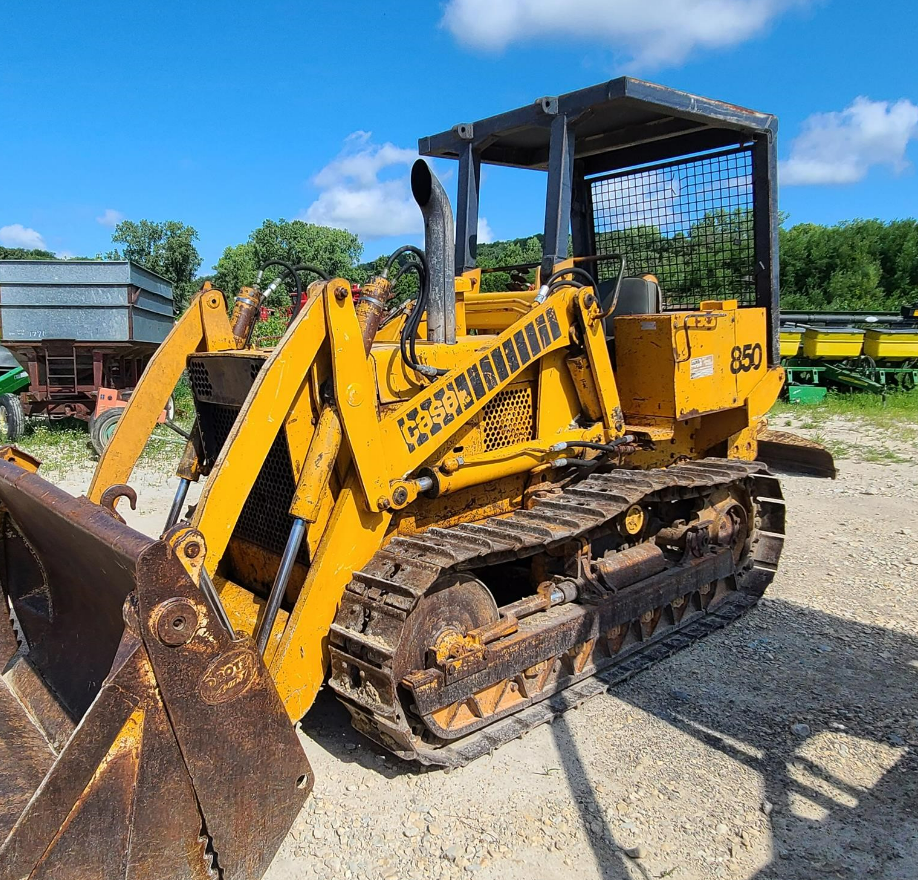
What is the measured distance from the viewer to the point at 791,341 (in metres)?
16.1

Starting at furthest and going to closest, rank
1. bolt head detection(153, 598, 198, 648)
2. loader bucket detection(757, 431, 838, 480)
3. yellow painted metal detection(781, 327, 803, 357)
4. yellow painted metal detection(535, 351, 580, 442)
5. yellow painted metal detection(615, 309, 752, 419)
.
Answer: yellow painted metal detection(781, 327, 803, 357) → loader bucket detection(757, 431, 838, 480) → yellow painted metal detection(615, 309, 752, 419) → yellow painted metal detection(535, 351, 580, 442) → bolt head detection(153, 598, 198, 648)

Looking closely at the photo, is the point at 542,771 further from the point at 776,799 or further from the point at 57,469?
the point at 57,469

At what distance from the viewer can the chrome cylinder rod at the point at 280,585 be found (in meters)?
3.12

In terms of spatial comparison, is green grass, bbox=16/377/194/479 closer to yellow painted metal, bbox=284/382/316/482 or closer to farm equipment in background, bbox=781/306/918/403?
yellow painted metal, bbox=284/382/316/482

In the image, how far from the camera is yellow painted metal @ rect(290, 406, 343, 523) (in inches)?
125

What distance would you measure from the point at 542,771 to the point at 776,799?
97cm

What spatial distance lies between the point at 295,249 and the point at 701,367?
107 feet

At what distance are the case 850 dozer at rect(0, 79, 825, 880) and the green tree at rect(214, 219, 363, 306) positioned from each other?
28.2 metres

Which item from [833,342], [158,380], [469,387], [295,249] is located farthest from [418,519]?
[295,249]

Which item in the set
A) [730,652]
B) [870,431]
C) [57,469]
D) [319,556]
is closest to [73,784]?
[319,556]

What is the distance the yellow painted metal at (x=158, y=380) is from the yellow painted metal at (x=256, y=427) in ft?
3.19

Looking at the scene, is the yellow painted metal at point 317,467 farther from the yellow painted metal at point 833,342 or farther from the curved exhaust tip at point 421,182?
the yellow painted metal at point 833,342

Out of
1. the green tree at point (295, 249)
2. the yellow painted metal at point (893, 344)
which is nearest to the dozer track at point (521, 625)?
the yellow painted metal at point (893, 344)

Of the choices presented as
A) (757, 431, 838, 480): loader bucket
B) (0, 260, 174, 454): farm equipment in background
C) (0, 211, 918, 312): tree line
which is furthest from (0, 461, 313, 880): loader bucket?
(0, 211, 918, 312): tree line
